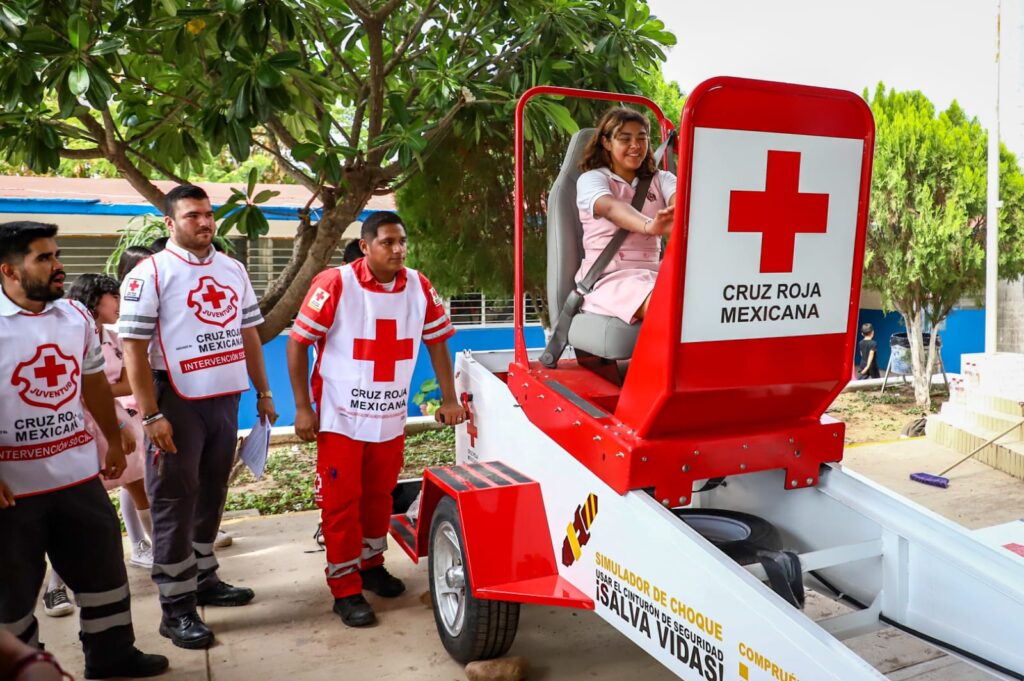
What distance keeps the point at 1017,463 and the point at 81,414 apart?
588 cm

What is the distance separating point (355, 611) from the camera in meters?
3.54

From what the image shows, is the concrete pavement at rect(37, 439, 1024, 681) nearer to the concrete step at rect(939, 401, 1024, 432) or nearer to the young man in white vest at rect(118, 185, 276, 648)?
the young man in white vest at rect(118, 185, 276, 648)

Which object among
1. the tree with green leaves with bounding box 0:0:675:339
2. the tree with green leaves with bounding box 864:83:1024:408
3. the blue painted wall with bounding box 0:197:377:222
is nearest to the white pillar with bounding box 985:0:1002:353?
the tree with green leaves with bounding box 864:83:1024:408

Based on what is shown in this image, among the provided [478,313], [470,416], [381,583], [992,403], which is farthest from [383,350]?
[478,313]

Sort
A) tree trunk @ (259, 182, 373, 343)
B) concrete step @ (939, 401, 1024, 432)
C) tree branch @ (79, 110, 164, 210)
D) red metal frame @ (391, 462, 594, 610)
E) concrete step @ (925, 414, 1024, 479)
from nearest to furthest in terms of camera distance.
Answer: red metal frame @ (391, 462, 594, 610) < tree branch @ (79, 110, 164, 210) < tree trunk @ (259, 182, 373, 343) < concrete step @ (925, 414, 1024, 479) < concrete step @ (939, 401, 1024, 432)

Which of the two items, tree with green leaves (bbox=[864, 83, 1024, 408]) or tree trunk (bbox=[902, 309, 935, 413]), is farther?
tree trunk (bbox=[902, 309, 935, 413])

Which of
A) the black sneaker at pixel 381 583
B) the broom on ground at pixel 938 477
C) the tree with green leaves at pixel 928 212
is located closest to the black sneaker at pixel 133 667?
the black sneaker at pixel 381 583

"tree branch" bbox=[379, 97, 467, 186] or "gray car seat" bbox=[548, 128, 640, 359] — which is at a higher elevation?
"tree branch" bbox=[379, 97, 467, 186]

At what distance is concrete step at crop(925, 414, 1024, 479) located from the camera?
5.95 m

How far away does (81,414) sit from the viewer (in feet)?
9.50

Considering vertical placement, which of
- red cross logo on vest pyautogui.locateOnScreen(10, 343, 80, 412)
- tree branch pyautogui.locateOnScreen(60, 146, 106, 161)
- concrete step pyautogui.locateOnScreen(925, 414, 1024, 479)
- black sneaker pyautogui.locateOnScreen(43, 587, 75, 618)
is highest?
tree branch pyautogui.locateOnScreen(60, 146, 106, 161)

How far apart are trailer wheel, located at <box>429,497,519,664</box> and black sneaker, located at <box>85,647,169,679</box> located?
1.05 m

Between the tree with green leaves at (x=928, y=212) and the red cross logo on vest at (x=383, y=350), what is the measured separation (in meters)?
7.10

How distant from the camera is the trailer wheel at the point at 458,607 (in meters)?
3.03
